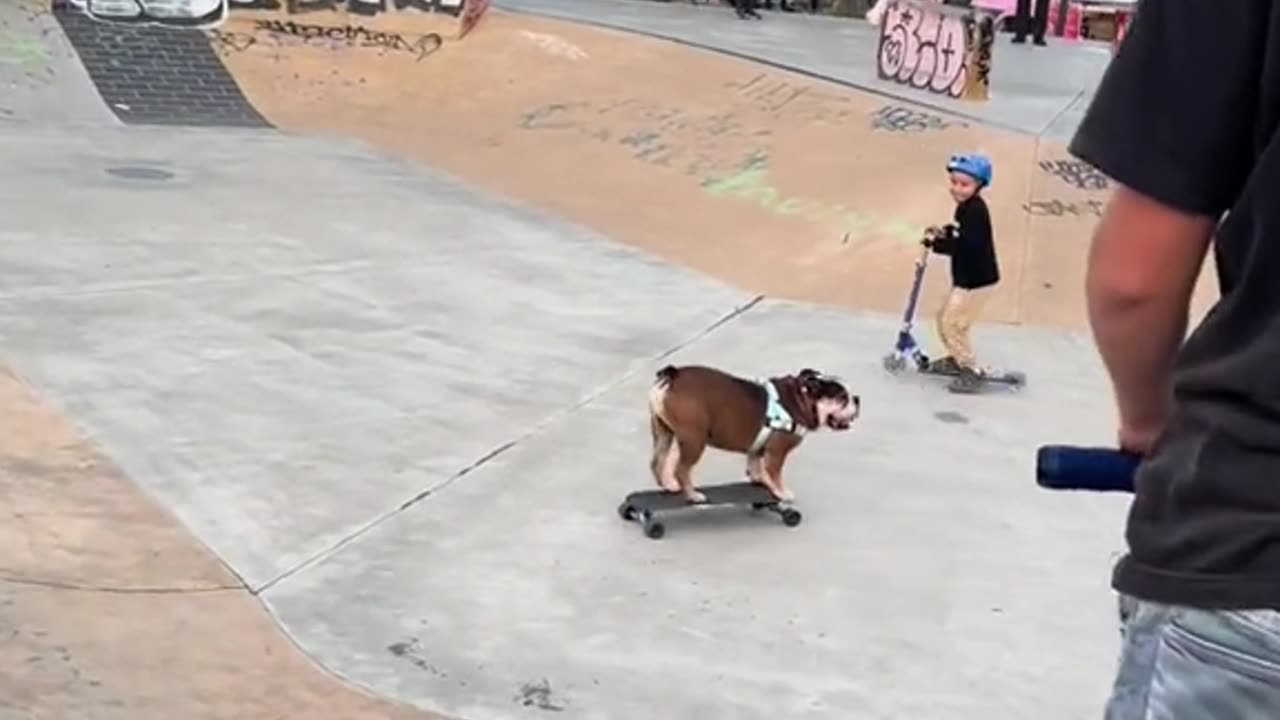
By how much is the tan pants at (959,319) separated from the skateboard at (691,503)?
Result: 99.3 inches

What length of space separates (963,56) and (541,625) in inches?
480

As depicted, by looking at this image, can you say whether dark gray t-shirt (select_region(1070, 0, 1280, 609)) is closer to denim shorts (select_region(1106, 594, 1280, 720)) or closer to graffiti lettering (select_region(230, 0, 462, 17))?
denim shorts (select_region(1106, 594, 1280, 720))

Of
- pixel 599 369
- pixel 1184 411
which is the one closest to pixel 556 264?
pixel 599 369

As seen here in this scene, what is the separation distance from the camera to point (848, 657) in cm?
500

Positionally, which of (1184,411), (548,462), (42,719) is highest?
(1184,411)

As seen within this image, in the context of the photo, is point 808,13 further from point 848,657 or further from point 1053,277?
point 848,657

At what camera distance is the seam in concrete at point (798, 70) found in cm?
1474

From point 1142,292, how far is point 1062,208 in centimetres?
1090

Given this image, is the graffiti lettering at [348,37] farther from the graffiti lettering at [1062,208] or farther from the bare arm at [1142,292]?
the bare arm at [1142,292]

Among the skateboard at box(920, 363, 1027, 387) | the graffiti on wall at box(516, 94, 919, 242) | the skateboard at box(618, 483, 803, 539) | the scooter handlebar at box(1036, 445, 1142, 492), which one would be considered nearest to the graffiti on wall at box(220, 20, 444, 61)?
the graffiti on wall at box(516, 94, 919, 242)

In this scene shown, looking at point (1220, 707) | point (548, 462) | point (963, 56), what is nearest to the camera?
point (1220, 707)

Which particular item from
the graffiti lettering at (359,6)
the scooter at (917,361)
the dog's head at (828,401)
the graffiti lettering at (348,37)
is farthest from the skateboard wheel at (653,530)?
the graffiti lettering at (359,6)

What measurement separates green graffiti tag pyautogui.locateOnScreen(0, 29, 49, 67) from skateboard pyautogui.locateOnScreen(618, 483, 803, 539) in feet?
39.6

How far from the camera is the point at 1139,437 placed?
1851mm
